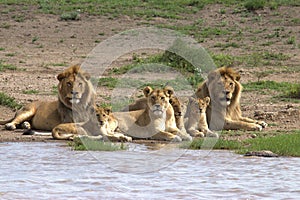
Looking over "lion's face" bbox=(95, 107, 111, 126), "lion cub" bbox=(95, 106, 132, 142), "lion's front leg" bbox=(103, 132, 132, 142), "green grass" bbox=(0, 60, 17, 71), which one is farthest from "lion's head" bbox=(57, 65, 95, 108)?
"green grass" bbox=(0, 60, 17, 71)

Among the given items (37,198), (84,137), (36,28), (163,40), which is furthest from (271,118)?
(36,28)

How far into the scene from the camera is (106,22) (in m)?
23.8

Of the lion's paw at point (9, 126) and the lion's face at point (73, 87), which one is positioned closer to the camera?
the lion's face at point (73, 87)

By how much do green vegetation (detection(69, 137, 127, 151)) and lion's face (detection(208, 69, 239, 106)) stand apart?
174cm

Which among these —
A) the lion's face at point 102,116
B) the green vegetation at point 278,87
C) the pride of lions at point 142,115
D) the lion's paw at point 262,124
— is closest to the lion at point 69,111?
the pride of lions at point 142,115

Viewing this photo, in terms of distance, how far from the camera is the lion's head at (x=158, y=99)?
1098 cm

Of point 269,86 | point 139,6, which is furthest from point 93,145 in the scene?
point 139,6

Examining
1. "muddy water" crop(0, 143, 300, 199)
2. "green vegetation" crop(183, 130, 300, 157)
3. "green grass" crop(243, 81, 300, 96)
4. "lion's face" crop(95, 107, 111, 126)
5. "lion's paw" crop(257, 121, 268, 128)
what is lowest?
"muddy water" crop(0, 143, 300, 199)

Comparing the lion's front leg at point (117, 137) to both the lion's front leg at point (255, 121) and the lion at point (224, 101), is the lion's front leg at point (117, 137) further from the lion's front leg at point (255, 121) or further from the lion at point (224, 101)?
the lion's front leg at point (255, 121)

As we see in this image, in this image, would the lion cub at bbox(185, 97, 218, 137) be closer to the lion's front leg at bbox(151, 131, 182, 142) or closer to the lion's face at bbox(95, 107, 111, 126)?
the lion's front leg at bbox(151, 131, 182, 142)

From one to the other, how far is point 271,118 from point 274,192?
15.0ft

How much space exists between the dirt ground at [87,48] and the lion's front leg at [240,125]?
0.24 metres

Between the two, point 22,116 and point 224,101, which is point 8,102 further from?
point 224,101

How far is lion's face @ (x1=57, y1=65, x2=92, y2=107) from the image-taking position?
11.5 metres
